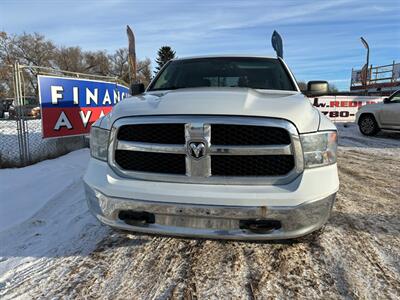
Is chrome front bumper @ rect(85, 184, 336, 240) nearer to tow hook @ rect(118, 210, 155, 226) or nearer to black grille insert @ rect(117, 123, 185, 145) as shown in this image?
tow hook @ rect(118, 210, 155, 226)

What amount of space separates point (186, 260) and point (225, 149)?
1.10m

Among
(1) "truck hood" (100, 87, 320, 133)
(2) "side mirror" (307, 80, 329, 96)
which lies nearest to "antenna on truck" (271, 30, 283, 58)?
(2) "side mirror" (307, 80, 329, 96)

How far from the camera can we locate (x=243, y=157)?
243 cm

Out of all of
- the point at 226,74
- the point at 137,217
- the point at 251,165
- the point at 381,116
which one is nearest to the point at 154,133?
the point at 137,217

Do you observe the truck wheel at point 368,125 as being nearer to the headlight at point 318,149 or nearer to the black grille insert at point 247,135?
the headlight at point 318,149

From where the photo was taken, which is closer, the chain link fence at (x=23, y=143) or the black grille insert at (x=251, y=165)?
the black grille insert at (x=251, y=165)

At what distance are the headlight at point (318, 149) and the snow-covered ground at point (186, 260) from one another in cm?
74

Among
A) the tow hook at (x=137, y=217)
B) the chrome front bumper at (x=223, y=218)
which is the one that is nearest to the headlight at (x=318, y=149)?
the chrome front bumper at (x=223, y=218)

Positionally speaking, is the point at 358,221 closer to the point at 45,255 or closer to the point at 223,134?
the point at 223,134

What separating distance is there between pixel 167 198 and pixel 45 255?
142 cm

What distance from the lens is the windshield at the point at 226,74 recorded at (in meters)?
3.97

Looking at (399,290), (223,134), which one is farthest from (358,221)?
(223,134)

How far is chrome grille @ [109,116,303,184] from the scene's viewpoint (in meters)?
2.38

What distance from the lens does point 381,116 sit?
37.1ft
